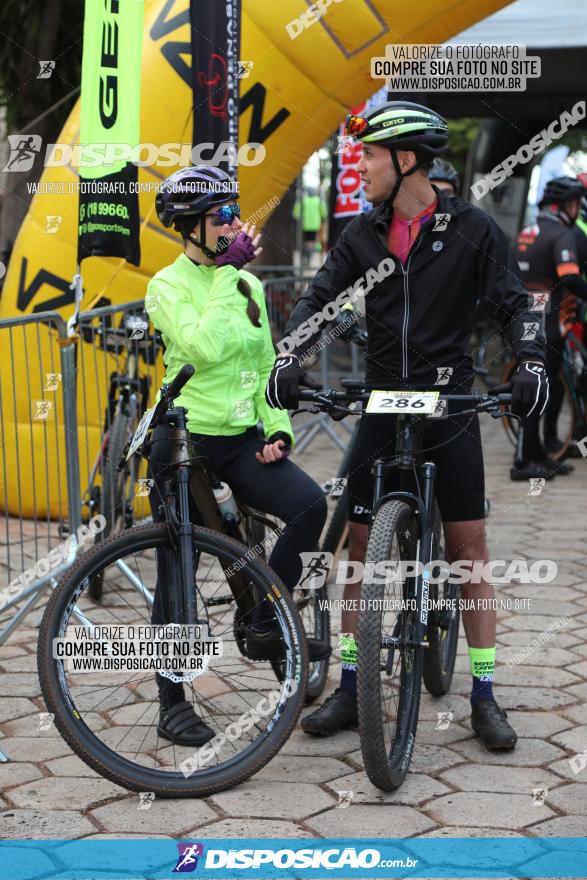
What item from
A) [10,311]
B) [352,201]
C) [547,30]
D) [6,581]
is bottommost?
[6,581]

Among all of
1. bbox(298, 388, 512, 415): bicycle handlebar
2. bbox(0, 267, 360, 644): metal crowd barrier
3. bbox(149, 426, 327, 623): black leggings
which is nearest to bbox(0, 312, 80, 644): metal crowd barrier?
bbox(0, 267, 360, 644): metal crowd barrier

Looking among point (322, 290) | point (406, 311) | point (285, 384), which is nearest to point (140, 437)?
point (285, 384)

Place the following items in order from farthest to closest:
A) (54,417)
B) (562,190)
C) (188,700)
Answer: (562,190)
(54,417)
(188,700)

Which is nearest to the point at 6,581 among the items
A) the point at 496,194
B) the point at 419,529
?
the point at 419,529

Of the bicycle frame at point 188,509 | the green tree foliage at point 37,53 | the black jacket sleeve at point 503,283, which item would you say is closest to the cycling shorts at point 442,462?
the black jacket sleeve at point 503,283

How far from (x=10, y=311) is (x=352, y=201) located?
266 cm

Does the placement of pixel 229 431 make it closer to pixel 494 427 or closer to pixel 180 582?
pixel 180 582

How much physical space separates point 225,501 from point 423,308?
2.96ft

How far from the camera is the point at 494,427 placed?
11680mm

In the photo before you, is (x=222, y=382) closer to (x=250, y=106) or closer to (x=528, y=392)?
(x=528, y=392)

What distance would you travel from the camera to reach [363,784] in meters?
3.94

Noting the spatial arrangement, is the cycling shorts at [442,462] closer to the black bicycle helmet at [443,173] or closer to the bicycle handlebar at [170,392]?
the bicycle handlebar at [170,392]

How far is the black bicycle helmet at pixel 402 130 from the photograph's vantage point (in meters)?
4.02

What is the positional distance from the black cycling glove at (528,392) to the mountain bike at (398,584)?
0.06m
